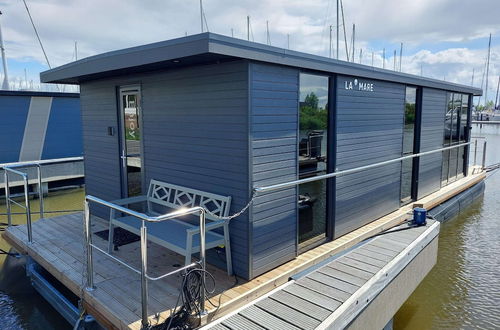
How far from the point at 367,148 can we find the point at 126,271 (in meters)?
3.48

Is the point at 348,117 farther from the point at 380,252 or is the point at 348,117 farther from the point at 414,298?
the point at 414,298

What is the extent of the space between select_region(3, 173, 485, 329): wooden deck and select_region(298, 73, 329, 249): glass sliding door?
26 cm

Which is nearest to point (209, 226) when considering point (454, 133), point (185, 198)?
point (185, 198)

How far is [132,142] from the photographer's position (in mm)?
4930

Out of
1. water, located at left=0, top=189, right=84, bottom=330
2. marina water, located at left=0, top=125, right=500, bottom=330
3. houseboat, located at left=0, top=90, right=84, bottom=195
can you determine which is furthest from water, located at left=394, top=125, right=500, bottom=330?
houseboat, located at left=0, top=90, right=84, bottom=195

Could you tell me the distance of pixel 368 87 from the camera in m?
5.00

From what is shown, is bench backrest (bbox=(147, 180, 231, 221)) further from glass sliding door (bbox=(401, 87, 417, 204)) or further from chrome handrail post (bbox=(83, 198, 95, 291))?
glass sliding door (bbox=(401, 87, 417, 204))

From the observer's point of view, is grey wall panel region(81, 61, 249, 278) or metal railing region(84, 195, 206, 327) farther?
grey wall panel region(81, 61, 249, 278)

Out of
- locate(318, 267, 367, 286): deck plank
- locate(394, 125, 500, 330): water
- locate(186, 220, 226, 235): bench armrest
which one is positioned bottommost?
locate(394, 125, 500, 330): water

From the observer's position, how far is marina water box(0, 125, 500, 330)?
4125 millimetres

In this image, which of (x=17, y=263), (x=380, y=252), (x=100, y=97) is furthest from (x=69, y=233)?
(x=380, y=252)

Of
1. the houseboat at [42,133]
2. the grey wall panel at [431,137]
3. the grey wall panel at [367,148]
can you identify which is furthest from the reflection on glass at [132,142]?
the grey wall panel at [431,137]

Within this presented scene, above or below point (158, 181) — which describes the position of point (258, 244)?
below

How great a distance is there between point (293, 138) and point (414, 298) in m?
2.73
